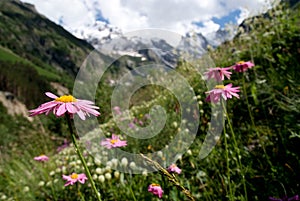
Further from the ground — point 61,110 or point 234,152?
point 61,110

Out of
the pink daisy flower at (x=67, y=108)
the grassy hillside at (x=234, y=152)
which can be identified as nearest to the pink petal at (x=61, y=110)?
the pink daisy flower at (x=67, y=108)

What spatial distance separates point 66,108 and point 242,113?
2.30m

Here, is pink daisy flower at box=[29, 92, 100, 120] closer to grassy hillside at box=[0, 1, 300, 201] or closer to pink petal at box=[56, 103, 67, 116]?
pink petal at box=[56, 103, 67, 116]

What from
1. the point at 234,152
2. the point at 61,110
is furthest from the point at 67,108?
the point at 234,152

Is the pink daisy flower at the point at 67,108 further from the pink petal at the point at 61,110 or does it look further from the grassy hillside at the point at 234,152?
the grassy hillside at the point at 234,152

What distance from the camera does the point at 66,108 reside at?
0.80m

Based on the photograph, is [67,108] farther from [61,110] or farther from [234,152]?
[234,152]

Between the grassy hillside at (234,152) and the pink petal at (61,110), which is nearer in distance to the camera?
the pink petal at (61,110)

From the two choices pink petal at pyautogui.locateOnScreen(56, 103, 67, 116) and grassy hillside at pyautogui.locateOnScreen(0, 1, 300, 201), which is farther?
grassy hillside at pyautogui.locateOnScreen(0, 1, 300, 201)

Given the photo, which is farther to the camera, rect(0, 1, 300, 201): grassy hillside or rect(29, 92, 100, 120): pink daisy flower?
rect(0, 1, 300, 201): grassy hillside

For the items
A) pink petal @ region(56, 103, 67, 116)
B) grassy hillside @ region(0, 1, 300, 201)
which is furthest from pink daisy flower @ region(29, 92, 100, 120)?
grassy hillside @ region(0, 1, 300, 201)

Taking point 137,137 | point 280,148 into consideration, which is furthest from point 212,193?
point 137,137

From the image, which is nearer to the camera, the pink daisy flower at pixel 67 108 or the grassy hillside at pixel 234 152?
the pink daisy flower at pixel 67 108

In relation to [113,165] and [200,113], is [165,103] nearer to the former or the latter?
[200,113]
